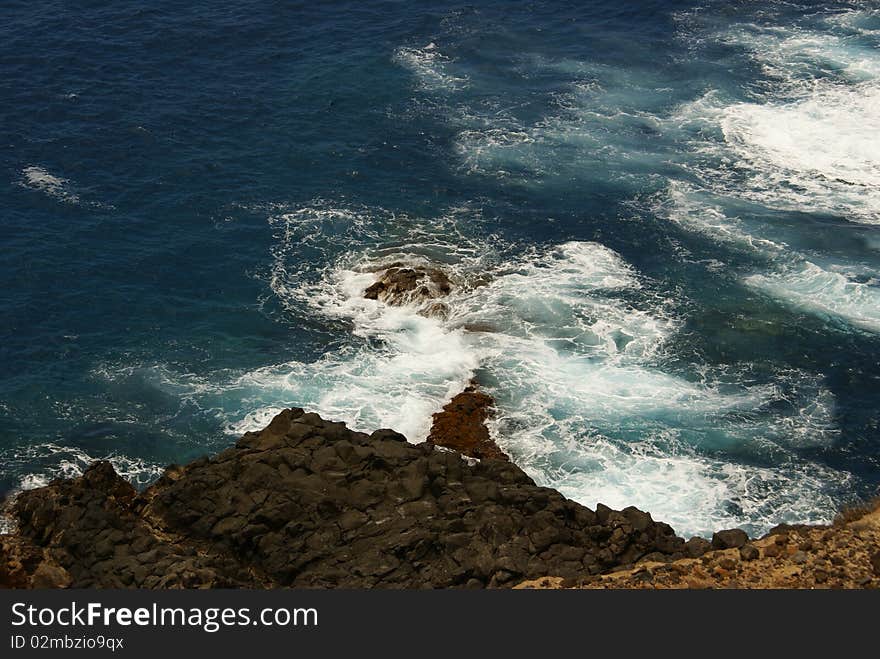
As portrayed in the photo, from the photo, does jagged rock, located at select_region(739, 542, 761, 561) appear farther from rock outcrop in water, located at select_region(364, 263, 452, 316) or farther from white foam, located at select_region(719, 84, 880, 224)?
white foam, located at select_region(719, 84, 880, 224)

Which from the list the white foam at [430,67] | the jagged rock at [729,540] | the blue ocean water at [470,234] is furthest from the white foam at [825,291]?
the white foam at [430,67]

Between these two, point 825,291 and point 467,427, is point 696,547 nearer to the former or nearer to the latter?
point 467,427

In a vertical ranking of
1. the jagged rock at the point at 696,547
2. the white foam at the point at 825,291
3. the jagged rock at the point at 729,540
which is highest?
the jagged rock at the point at 729,540

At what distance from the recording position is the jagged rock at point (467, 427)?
7088 cm

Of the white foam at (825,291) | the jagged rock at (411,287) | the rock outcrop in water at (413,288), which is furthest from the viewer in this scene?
the jagged rock at (411,287)

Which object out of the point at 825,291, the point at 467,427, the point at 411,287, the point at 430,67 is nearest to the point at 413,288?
the point at 411,287

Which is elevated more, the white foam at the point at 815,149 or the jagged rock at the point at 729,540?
the white foam at the point at 815,149

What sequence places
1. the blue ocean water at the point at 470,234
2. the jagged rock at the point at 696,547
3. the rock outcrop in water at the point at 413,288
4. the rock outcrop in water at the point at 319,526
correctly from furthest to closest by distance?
the rock outcrop in water at the point at 413,288 → the blue ocean water at the point at 470,234 → the jagged rock at the point at 696,547 → the rock outcrop in water at the point at 319,526

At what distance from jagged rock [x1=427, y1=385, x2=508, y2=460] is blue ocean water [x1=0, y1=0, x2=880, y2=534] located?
46.1 inches

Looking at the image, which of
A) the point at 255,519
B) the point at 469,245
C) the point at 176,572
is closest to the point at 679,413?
the point at 469,245

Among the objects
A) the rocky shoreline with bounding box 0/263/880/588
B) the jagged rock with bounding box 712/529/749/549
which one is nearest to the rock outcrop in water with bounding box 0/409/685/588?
the rocky shoreline with bounding box 0/263/880/588

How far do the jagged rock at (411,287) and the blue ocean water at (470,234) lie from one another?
125 cm

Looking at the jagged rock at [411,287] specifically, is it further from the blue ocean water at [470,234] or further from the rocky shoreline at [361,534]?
the rocky shoreline at [361,534]

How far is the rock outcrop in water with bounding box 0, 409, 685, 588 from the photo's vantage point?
5128 centimetres
